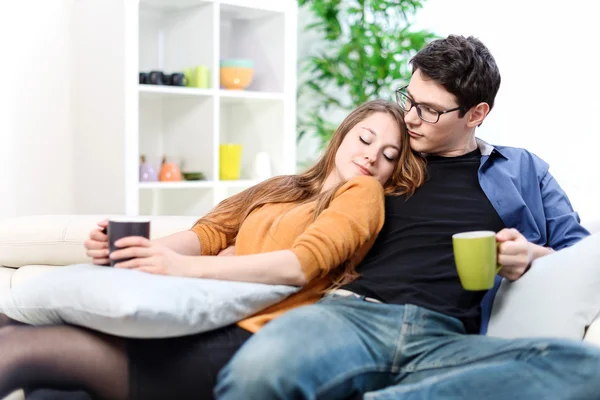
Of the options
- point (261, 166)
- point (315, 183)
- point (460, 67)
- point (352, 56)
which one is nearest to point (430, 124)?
point (460, 67)

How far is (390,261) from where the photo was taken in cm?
178

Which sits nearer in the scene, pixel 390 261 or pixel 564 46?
pixel 390 261

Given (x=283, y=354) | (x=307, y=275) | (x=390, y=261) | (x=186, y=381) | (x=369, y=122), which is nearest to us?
(x=283, y=354)

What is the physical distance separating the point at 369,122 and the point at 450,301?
0.50 metres

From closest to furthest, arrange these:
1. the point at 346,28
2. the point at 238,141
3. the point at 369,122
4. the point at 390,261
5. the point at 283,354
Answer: the point at 283,354, the point at 390,261, the point at 369,122, the point at 238,141, the point at 346,28

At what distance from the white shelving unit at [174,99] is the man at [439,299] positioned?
1.56m

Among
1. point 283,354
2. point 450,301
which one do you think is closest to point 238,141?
point 450,301

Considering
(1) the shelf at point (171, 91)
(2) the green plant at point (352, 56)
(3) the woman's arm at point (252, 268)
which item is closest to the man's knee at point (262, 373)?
(3) the woman's arm at point (252, 268)

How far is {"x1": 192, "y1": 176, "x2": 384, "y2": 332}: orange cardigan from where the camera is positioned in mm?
1615

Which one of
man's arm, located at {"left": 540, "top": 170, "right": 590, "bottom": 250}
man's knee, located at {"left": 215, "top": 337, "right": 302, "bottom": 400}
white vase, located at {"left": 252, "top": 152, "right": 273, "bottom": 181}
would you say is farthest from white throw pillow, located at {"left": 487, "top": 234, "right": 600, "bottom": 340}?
white vase, located at {"left": 252, "top": 152, "right": 273, "bottom": 181}

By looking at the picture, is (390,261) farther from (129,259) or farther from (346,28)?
(346,28)

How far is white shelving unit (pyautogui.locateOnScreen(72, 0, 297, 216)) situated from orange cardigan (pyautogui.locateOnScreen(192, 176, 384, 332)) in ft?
5.12

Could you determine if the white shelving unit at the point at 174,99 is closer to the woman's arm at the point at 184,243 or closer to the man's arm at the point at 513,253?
the woman's arm at the point at 184,243

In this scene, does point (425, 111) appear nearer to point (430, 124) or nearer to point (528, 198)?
point (430, 124)
